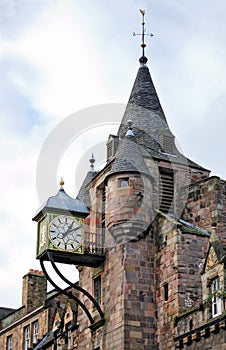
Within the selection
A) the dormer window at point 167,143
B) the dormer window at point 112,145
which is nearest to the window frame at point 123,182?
the dormer window at point 112,145

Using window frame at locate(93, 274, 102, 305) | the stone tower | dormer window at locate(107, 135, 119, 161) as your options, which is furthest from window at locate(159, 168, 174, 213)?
window frame at locate(93, 274, 102, 305)

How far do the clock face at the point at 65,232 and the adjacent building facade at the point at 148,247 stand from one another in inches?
10.6

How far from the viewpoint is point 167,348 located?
26.7m

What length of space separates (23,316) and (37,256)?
1372cm

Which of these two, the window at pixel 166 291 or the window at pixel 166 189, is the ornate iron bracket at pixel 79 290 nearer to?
the window at pixel 166 291

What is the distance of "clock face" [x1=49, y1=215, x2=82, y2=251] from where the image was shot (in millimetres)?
28844

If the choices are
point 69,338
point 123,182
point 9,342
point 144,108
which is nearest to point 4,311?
point 9,342

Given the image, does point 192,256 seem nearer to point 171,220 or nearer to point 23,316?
point 171,220

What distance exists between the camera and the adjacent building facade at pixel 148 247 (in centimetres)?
2608

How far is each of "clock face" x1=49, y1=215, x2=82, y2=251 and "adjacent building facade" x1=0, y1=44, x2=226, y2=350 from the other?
10.6 inches

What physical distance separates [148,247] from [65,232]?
2.84 meters

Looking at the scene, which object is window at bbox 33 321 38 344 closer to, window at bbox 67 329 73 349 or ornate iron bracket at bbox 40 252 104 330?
window at bbox 67 329 73 349

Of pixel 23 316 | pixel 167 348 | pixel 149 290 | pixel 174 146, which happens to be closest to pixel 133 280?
pixel 149 290

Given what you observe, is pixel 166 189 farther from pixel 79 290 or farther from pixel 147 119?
pixel 79 290
